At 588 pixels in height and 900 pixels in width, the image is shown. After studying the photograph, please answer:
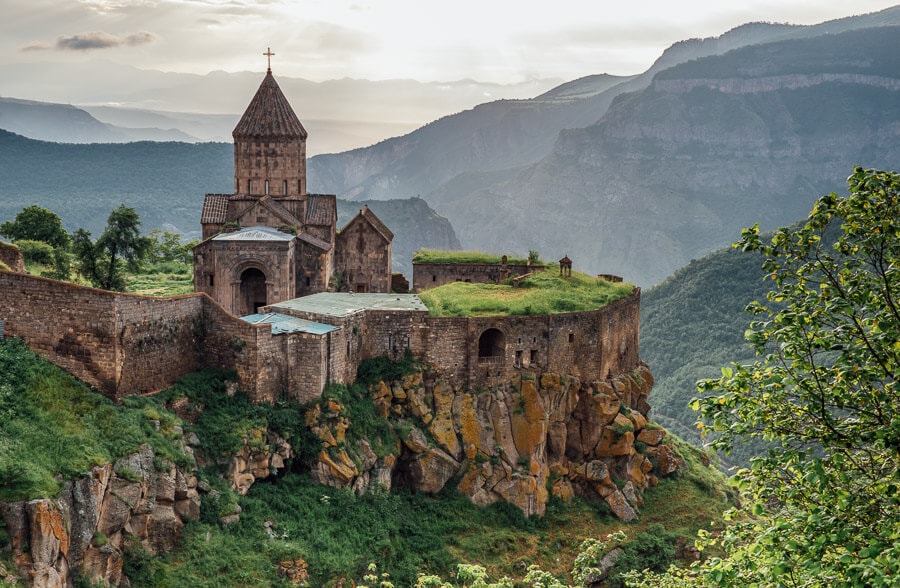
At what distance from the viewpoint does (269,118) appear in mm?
34719

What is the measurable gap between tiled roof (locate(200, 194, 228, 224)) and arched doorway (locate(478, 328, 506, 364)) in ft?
36.6

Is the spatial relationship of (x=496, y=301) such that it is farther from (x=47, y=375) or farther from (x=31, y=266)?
(x=31, y=266)

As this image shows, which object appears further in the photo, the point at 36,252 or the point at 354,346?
the point at 36,252

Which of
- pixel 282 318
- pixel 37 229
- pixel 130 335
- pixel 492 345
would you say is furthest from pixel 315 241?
pixel 130 335

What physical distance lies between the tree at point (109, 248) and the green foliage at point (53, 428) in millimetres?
14194

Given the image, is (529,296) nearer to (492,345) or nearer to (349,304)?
(492,345)

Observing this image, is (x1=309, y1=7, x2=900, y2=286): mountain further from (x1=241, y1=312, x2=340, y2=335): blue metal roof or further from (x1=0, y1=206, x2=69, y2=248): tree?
(x1=241, y1=312, x2=340, y2=335): blue metal roof

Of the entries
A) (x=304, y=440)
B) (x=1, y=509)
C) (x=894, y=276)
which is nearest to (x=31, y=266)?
(x=304, y=440)

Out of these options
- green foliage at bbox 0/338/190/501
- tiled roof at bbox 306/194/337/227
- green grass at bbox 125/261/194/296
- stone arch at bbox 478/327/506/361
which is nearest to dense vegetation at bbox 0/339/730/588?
green foliage at bbox 0/338/190/501

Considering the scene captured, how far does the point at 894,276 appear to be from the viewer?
33.8 ft

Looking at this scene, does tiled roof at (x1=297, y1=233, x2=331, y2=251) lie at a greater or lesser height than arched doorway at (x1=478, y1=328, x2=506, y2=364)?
greater

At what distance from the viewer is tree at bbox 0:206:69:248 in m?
36.1

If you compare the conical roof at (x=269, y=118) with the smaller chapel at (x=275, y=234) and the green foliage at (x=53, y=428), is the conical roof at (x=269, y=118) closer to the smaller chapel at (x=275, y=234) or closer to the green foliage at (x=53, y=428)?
the smaller chapel at (x=275, y=234)

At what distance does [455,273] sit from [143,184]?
111 meters
